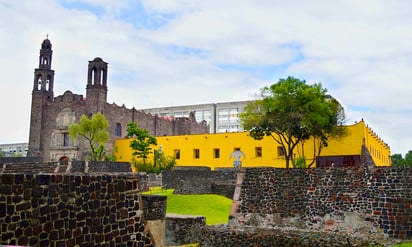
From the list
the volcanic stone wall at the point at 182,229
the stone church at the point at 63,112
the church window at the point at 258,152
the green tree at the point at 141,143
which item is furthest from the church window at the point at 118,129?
the volcanic stone wall at the point at 182,229

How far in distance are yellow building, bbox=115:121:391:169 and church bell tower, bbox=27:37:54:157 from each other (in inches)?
397

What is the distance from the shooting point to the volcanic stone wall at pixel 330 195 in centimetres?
1277

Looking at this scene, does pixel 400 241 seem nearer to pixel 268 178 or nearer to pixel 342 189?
pixel 342 189

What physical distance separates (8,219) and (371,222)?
→ 10998mm

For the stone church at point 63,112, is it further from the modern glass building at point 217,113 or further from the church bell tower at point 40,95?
the modern glass building at point 217,113

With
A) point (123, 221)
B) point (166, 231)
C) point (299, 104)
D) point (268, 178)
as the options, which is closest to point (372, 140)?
point (299, 104)

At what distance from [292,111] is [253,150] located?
38.9 ft

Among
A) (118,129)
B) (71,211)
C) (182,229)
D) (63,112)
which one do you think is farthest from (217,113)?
(71,211)

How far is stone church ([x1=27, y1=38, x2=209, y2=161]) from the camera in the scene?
51.3 meters

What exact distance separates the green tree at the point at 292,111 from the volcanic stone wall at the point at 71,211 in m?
25.3

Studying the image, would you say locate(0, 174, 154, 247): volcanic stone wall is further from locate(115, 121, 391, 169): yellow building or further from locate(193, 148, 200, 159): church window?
locate(193, 148, 200, 159): church window

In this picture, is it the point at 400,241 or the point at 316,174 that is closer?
the point at 400,241

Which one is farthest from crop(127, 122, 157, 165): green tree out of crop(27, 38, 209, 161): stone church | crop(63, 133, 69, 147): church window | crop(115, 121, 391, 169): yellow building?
crop(63, 133, 69, 147): church window

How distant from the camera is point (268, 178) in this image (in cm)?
1578
